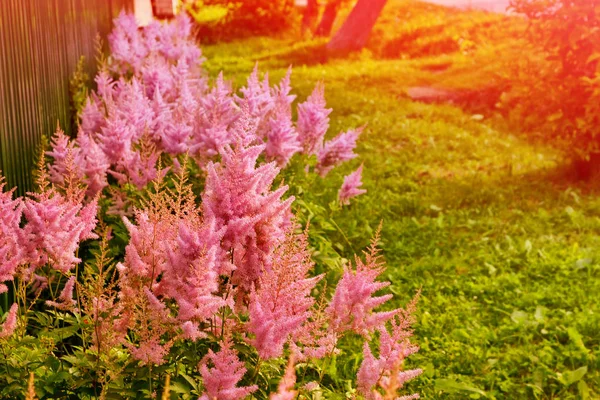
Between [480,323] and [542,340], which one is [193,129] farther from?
[542,340]

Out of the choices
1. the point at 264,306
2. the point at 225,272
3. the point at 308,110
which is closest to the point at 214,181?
the point at 225,272

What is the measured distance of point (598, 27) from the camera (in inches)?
332

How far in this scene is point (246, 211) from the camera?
9.60ft

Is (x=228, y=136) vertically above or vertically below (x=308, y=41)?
above

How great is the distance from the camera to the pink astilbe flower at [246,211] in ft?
9.46

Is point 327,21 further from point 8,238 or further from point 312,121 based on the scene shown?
point 8,238

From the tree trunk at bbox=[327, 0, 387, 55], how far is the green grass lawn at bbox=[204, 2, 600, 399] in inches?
257

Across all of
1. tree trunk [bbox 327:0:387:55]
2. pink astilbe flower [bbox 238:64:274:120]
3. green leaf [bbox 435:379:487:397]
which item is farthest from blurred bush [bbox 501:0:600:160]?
tree trunk [bbox 327:0:387:55]

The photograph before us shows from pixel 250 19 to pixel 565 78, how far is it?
16040mm

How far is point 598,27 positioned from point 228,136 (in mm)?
5200

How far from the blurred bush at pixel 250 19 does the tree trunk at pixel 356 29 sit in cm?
459

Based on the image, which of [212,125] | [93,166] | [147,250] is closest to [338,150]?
[212,125]

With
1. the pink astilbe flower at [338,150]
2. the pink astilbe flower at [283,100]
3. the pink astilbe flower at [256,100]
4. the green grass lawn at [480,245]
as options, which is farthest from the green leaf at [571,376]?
the pink astilbe flower at [256,100]

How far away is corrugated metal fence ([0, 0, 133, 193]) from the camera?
5199 mm
